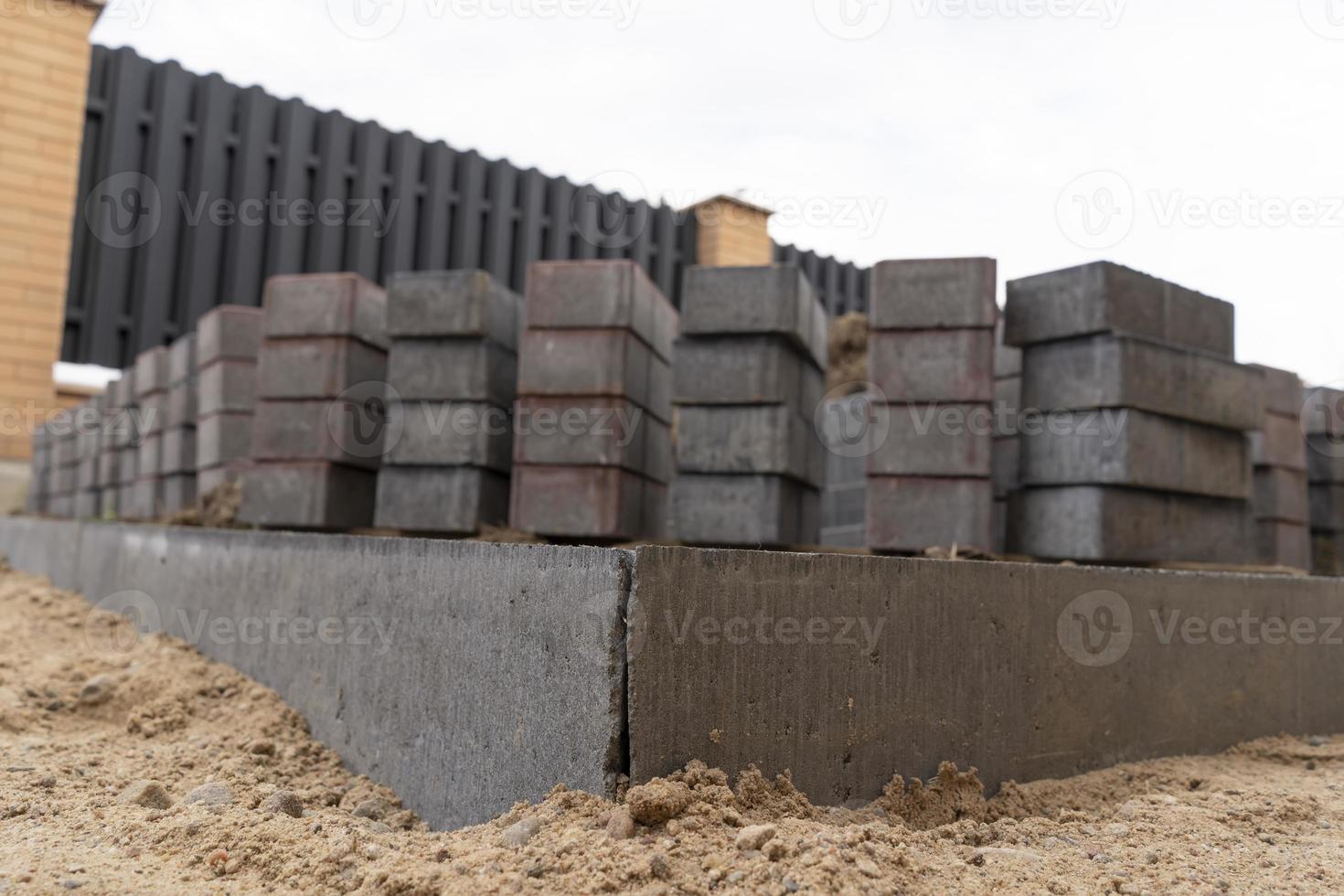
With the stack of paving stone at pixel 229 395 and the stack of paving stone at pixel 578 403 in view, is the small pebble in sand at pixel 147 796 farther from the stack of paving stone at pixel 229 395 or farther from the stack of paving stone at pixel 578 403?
the stack of paving stone at pixel 229 395

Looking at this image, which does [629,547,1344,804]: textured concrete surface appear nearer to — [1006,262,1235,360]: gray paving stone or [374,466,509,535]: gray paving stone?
[1006,262,1235,360]: gray paving stone

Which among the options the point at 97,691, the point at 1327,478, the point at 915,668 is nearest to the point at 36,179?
the point at 97,691

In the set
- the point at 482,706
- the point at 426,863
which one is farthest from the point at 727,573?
the point at 426,863

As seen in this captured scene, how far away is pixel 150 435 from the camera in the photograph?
812 cm

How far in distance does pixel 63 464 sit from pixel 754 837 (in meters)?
10.8

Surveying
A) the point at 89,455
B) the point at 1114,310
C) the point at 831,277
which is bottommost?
the point at 89,455

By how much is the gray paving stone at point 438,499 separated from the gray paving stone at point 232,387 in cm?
185

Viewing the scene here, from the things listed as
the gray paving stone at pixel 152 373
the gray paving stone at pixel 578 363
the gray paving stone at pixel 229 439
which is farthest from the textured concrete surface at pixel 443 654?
the gray paving stone at pixel 152 373

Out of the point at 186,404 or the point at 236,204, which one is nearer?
the point at 186,404

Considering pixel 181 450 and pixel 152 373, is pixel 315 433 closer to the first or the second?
pixel 181 450

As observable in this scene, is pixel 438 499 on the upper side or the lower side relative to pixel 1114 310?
lower

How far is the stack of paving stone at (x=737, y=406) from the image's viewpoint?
4.90 metres

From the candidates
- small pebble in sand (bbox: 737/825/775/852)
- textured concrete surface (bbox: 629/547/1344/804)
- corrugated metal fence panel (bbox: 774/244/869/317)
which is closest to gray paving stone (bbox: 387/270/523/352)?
textured concrete surface (bbox: 629/547/1344/804)

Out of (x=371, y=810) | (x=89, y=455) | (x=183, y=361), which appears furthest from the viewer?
(x=89, y=455)
